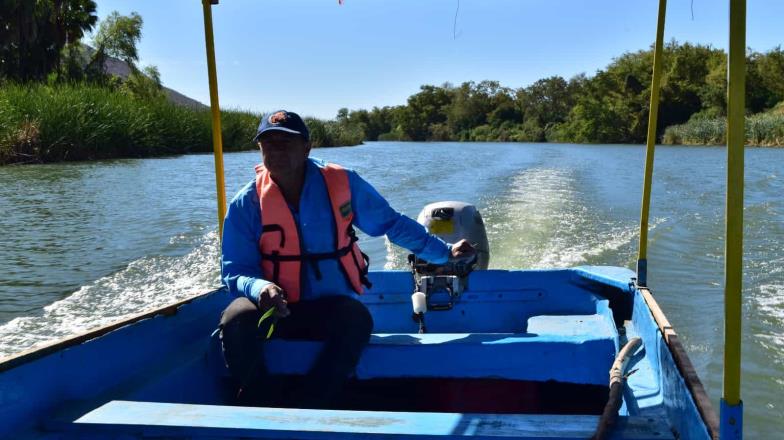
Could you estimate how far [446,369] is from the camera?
6.75ft

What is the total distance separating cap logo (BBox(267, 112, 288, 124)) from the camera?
201 centimetres

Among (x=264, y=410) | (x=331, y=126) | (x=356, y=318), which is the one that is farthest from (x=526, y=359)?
(x=331, y=126)

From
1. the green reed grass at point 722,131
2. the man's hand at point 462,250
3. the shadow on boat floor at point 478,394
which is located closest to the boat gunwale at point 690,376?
the shadow on boat floor at point 478,394

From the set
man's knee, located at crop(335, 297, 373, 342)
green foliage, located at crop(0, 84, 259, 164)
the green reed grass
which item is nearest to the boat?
man's knee, located at crop(335, 297, 373, 342)

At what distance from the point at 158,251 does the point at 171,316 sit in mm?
4475

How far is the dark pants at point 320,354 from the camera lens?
6.31 ft

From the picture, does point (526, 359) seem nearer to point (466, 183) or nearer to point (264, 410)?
point (264, 410)

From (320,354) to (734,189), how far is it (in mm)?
1294

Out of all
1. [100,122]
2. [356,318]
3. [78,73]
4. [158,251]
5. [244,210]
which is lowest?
[158,251]

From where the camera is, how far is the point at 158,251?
6.43 meters

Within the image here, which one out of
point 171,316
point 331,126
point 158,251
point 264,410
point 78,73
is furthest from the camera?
point 331,126

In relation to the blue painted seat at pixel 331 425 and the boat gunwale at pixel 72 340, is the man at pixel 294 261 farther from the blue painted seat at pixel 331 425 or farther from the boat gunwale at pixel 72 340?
the blue painted seat at pixel 331 425

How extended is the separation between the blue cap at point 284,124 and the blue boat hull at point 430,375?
0.67 m

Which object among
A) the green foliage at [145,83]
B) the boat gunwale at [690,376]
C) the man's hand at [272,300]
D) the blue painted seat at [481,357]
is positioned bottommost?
the blue painted seat at [481,357]
